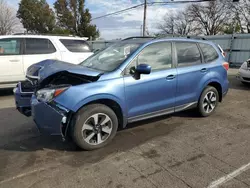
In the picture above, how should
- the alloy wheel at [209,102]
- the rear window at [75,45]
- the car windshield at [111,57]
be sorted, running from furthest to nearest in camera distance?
the rear window at [75,45], the alloy wheel at [209,102], the car windshield at [111,57]

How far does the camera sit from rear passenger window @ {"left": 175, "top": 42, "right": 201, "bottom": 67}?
13.7 feet

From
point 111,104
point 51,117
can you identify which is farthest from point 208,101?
point 51,117

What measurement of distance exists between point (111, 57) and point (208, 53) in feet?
7.20

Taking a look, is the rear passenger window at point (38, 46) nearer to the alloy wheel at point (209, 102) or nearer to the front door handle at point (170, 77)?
the front door handle at point (170, 77)

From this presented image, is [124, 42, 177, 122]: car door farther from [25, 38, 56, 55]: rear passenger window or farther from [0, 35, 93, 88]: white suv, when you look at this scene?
Result: [25, 38, 56, 55]: rear passenger window

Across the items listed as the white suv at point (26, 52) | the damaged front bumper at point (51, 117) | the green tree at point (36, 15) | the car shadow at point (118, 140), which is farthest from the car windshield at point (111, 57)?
the green tree at point (36, 15)

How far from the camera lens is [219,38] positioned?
15.2 metres

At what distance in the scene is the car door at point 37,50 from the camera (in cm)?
659

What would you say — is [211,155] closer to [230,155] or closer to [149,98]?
[230,155]

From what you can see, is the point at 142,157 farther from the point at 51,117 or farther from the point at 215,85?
the point at 215,85

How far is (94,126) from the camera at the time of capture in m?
3.29

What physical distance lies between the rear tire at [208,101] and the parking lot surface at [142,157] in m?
0.24

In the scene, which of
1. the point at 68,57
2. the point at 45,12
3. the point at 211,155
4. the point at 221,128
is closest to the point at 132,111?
the point at 211,155

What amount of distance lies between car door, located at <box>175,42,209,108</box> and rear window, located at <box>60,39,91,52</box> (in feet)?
13.6
